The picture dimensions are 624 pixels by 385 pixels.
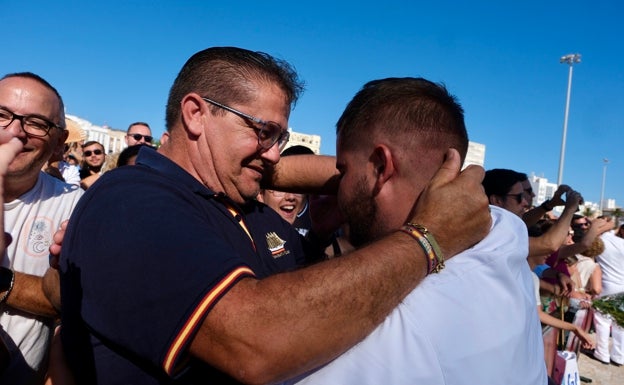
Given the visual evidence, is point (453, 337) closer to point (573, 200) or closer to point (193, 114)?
point (193, 114)

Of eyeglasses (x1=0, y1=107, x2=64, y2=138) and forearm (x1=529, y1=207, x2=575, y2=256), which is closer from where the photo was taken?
eyeglasses (x1=0, y1=107, x2=64, y2=138)

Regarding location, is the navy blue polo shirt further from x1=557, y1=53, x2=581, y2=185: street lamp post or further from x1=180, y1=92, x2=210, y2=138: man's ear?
x1=557, y1=53, x2=581, y2=185: street lamp post

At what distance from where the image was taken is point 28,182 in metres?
2.48

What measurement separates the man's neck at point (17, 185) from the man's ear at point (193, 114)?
45.7 inches

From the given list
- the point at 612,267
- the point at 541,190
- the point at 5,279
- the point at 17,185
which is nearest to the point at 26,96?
the point at 17,185

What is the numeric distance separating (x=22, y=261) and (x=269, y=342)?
75.7 inches

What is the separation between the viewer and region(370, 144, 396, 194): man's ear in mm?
1603

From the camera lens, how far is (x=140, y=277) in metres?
1.16

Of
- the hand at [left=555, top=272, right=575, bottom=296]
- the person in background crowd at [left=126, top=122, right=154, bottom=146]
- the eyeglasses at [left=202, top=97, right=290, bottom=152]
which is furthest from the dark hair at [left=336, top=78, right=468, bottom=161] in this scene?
the person in background crowd at [left=126, top=122, right=154, bottom=146]

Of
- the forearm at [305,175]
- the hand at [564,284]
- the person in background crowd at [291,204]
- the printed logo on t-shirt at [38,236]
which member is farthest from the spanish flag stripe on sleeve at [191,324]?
the hand at [564,284]

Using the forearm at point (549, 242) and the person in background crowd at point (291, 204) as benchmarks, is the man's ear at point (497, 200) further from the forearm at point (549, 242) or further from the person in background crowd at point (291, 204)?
the person in background crowd at point (291, 204)

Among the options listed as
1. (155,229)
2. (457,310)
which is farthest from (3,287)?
(457,310)

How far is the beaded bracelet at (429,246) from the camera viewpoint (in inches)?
50.5

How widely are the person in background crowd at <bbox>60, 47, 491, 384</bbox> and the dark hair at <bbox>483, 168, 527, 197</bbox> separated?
3492mm
